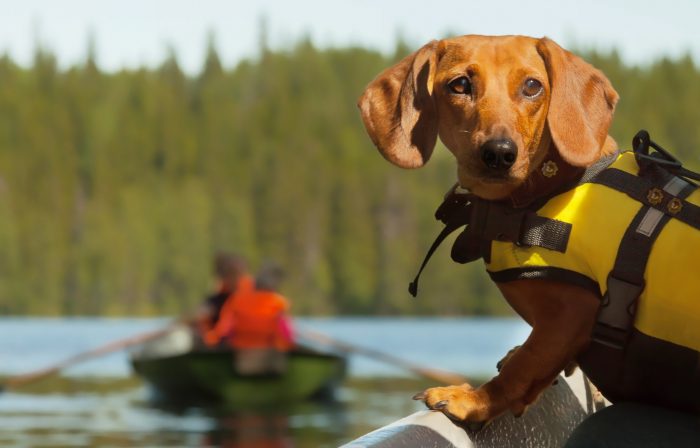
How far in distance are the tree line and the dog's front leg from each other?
89457 mm

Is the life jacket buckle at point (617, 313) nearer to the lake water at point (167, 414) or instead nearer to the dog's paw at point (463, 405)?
the dog's paw at point (463, 405)

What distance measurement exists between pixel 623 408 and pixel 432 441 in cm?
59

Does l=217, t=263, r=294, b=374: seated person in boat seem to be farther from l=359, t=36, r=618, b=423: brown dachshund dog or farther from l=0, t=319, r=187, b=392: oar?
l=359, t=36, r=618, b=423: brown dachshund dog

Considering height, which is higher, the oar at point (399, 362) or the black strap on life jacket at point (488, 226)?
the black strap on life jacket at point (488, 226)

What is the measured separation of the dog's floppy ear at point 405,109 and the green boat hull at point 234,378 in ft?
55.6

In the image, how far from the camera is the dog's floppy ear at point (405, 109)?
362cm

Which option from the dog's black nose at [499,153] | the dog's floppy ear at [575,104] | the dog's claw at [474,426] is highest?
the dog's floppy ear at [575,104]

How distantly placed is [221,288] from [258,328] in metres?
1.22

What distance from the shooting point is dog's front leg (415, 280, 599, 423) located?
133 inches

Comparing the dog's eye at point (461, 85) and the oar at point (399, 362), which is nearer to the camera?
the dog's eye at point (461, 85)

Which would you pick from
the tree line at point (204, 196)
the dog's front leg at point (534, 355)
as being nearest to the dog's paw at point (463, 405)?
the dog's front leg at point (534, 355)

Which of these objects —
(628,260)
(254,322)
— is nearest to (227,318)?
A: (254,322)

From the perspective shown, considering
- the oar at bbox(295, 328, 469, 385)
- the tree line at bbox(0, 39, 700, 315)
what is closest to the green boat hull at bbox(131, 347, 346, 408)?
the oar at bbox(295, 328, 469, 385)

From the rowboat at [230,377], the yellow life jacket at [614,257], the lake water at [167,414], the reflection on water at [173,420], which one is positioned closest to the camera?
the yellow life jacket at [614,257]
